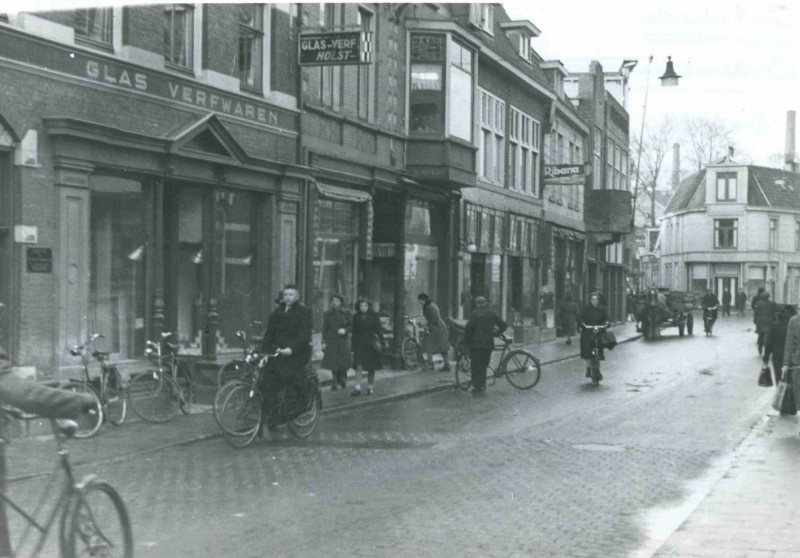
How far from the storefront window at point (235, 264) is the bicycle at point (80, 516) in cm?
1216

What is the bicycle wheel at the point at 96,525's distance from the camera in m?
5.52

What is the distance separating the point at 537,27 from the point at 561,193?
7364 mm

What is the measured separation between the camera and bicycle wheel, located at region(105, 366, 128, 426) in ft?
45.0

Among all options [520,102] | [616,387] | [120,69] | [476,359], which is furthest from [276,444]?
[520,102]

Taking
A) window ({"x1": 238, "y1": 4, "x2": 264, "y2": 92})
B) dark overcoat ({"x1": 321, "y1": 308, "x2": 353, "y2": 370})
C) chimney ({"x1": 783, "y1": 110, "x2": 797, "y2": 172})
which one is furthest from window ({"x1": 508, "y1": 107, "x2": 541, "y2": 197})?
chimney ({"x1": 783, "y1": 110, "x2": 797, "y2": 172})

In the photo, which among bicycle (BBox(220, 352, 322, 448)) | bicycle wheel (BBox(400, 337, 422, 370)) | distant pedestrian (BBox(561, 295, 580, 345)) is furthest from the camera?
distant pedestrian (BBox(561, 295, 580, 345))

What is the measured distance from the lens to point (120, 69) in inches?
597

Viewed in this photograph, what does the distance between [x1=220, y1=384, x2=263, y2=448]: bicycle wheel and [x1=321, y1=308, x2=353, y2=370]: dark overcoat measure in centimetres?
555

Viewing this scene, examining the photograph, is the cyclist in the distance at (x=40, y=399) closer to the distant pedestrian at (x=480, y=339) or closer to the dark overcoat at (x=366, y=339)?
the dark overcoat at (x=366, y=339)

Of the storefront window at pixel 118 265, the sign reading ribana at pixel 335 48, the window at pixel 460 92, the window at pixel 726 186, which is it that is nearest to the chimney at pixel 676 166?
the window at pixel 726 186

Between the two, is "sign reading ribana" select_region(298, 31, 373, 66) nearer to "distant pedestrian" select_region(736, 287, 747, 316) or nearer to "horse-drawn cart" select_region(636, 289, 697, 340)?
"horse-drawn cart" select_region(636, 289, 697, 340)

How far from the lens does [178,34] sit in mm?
16734

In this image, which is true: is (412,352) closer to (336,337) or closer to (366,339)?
(366,339)

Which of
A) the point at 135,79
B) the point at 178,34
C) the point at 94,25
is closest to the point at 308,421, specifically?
the point at 135,79
